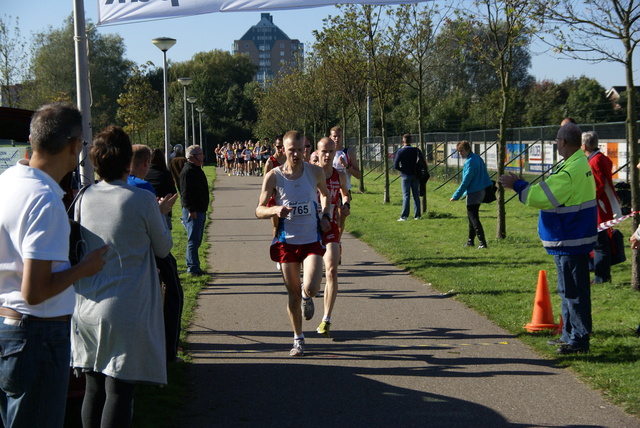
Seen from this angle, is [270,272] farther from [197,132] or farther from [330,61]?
[197,132]

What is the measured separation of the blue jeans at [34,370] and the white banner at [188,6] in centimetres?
267

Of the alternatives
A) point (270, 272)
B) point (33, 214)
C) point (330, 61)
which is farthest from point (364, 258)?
point (330, 61)

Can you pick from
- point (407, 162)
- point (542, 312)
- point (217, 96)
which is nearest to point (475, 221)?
point (407, 162)

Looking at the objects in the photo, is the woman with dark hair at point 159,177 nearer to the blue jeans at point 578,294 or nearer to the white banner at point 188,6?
the white banner at point 188,6

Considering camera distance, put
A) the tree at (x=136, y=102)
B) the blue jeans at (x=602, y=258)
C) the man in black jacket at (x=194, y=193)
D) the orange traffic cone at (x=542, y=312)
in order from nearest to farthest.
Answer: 1. the orange traffic cone at (x=542, y=312)
2. the blue jeans at (x=602, y=258)
3. the man in black jacket at (x=194, y=193)
4. the tree at (x=136, y=102)

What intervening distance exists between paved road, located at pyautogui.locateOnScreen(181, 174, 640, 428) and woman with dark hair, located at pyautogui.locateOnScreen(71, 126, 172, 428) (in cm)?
132

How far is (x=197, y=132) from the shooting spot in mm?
80938

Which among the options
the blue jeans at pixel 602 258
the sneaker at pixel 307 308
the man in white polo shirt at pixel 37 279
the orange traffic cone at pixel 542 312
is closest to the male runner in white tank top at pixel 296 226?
the sneaker at pixel 307 308

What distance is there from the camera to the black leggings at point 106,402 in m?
4.21

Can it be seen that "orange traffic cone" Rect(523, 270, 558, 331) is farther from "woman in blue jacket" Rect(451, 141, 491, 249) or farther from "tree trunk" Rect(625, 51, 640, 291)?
"woman in blue jacket" Rect(451, 141, 491, 249)

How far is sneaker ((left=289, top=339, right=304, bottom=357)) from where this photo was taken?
7281 mm

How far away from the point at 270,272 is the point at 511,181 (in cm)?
631

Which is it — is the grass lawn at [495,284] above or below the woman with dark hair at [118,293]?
below

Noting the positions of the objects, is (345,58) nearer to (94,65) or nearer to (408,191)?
(408,191)
